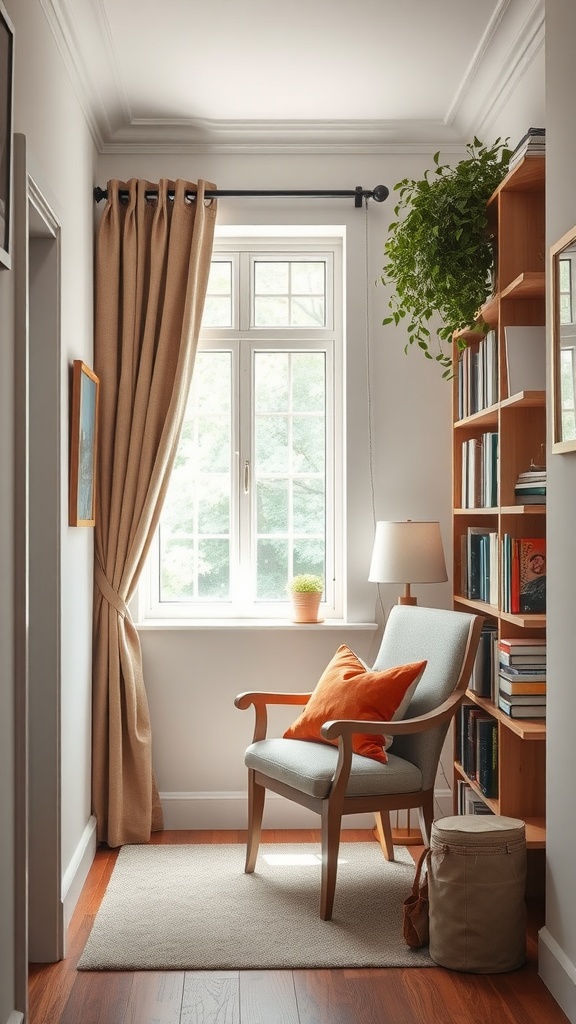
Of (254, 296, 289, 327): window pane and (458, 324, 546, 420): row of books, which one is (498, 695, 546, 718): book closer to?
(458, 324, 546, 420): row of books

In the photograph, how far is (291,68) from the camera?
3.52m

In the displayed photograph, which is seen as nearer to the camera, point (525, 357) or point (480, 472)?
point (525, 357)

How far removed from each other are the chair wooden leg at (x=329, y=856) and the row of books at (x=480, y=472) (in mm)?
1197

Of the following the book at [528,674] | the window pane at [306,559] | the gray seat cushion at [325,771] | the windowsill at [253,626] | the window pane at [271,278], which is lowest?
the gray seat cushion at [325,771]

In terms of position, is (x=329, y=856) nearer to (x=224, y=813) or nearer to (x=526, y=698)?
(x=526, y=698)

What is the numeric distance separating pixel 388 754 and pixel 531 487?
113 cm

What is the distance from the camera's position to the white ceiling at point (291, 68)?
10.3 ft

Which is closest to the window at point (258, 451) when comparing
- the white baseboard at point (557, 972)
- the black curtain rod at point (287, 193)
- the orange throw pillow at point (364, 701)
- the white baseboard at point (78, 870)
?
the black curtain rod at point (287, 193)

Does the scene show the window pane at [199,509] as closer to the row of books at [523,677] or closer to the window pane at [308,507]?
the window pane at [308,507]

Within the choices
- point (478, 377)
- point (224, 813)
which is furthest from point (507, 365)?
point (224, 813)

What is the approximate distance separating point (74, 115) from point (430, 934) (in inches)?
118

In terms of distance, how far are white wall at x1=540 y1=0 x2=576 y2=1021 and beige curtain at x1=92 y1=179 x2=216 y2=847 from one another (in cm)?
178

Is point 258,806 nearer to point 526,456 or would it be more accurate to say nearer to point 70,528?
point 70,528

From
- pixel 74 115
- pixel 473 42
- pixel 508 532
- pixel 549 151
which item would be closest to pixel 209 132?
pixel 74 115
